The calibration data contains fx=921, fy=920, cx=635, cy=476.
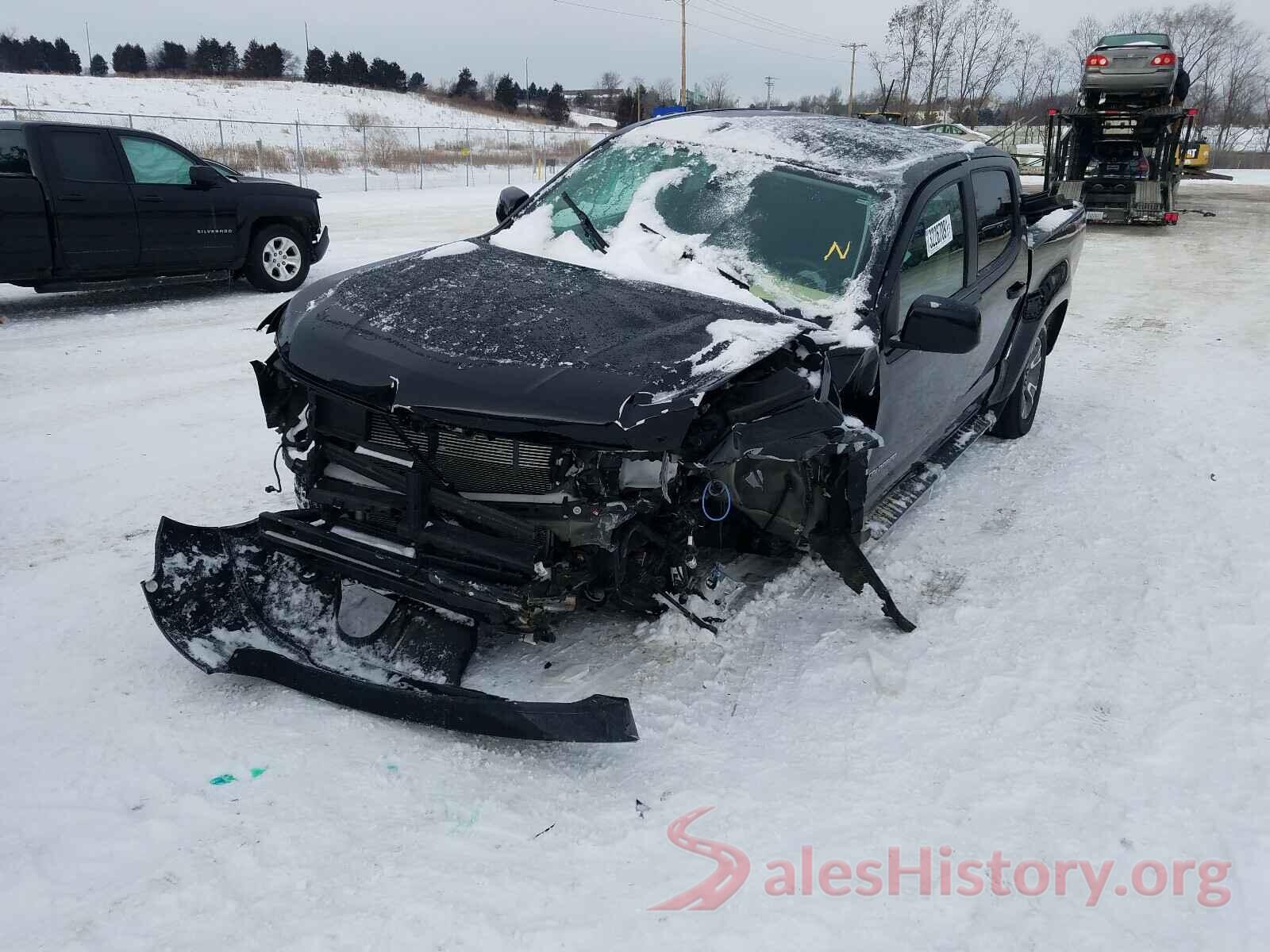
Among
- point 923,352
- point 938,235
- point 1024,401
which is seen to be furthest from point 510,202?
point 1024,401

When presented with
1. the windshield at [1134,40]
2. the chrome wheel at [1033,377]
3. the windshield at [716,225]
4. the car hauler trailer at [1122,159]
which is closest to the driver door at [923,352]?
the windshield at [716,225]

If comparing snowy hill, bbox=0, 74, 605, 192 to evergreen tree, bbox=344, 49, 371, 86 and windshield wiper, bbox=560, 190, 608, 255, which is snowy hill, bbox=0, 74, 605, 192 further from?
windshield wiper, bbox=560, 190, 608, 255

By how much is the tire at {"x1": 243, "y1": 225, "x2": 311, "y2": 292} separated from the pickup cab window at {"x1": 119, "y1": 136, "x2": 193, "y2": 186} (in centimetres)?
94

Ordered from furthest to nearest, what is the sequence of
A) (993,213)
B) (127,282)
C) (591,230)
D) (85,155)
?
(127,282), (85,155), (993,213), (591,230)

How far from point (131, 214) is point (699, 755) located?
8662 millimetres

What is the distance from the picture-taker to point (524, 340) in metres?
3.04

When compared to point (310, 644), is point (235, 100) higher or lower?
higher

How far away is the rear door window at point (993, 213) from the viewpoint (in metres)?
4.79

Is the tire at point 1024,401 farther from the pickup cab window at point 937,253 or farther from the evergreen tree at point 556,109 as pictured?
the evergreen tree at point 556,109

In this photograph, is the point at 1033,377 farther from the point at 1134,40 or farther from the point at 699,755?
the point at 1134,40

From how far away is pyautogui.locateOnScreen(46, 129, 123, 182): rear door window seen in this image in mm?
8609

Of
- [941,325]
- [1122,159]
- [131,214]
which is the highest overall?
[1122,159]

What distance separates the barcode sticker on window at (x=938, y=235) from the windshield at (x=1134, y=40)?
17.3 metres

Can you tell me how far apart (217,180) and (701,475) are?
8.50m
